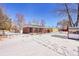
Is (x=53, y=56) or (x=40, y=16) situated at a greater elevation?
(x=40, y=16)

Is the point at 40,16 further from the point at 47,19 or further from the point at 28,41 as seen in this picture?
the point at 28,41

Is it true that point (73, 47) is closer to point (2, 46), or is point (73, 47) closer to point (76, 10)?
point (76, 10)

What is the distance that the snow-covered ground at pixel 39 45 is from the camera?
7.70 ft

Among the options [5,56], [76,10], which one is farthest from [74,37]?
→ [5,56]

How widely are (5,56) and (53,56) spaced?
0.57 m

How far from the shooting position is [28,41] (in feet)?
8.06

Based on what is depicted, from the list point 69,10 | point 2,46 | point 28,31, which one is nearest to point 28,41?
point 28,31

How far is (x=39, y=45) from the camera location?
242 centimetres

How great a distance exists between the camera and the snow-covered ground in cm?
235

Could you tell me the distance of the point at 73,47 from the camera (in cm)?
234

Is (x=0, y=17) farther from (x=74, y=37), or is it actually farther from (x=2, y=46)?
(x=74, y=37)

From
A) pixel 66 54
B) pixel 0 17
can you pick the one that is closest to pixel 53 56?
pixel 66 54

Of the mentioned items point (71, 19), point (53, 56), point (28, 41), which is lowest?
point (53, 56)

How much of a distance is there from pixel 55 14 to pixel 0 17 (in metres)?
0.67
